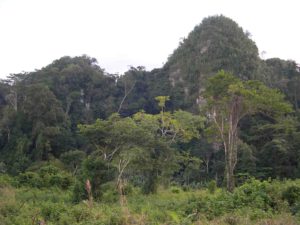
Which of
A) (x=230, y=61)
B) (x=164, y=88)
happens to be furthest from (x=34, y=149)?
(x=230, y=61)

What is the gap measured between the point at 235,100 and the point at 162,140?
168 inches

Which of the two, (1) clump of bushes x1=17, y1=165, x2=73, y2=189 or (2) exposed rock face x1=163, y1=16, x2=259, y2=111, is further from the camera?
(2) exposed rock face x1=163, y1=16, x2=259, y2=111

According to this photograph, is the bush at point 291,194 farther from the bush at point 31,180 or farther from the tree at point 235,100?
the bush at point 31,180

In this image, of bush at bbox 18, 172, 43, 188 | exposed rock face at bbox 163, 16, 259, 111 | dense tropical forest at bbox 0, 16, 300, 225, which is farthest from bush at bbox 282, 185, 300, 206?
exposed rock face at bbox 163, 16, 259, 111

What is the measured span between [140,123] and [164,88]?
3158 cm

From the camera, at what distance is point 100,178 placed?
17.5m

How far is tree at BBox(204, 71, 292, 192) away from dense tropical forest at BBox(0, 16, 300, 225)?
5 cm

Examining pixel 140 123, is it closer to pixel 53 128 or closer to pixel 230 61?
pixel 53 128

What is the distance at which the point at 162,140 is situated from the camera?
20.3 m

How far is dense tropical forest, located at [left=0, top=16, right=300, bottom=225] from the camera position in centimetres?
1139

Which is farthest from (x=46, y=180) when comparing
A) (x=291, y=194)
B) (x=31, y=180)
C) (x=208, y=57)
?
(x=208, y=57)

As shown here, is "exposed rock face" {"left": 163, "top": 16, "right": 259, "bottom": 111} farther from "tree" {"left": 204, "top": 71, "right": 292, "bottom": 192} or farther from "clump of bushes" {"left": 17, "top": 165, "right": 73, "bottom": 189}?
"tree" {"left": 204, "top": 71, "right": 292, "bottom": 192}

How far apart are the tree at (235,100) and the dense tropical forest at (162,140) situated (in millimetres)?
55

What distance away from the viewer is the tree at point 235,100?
17875 mm
